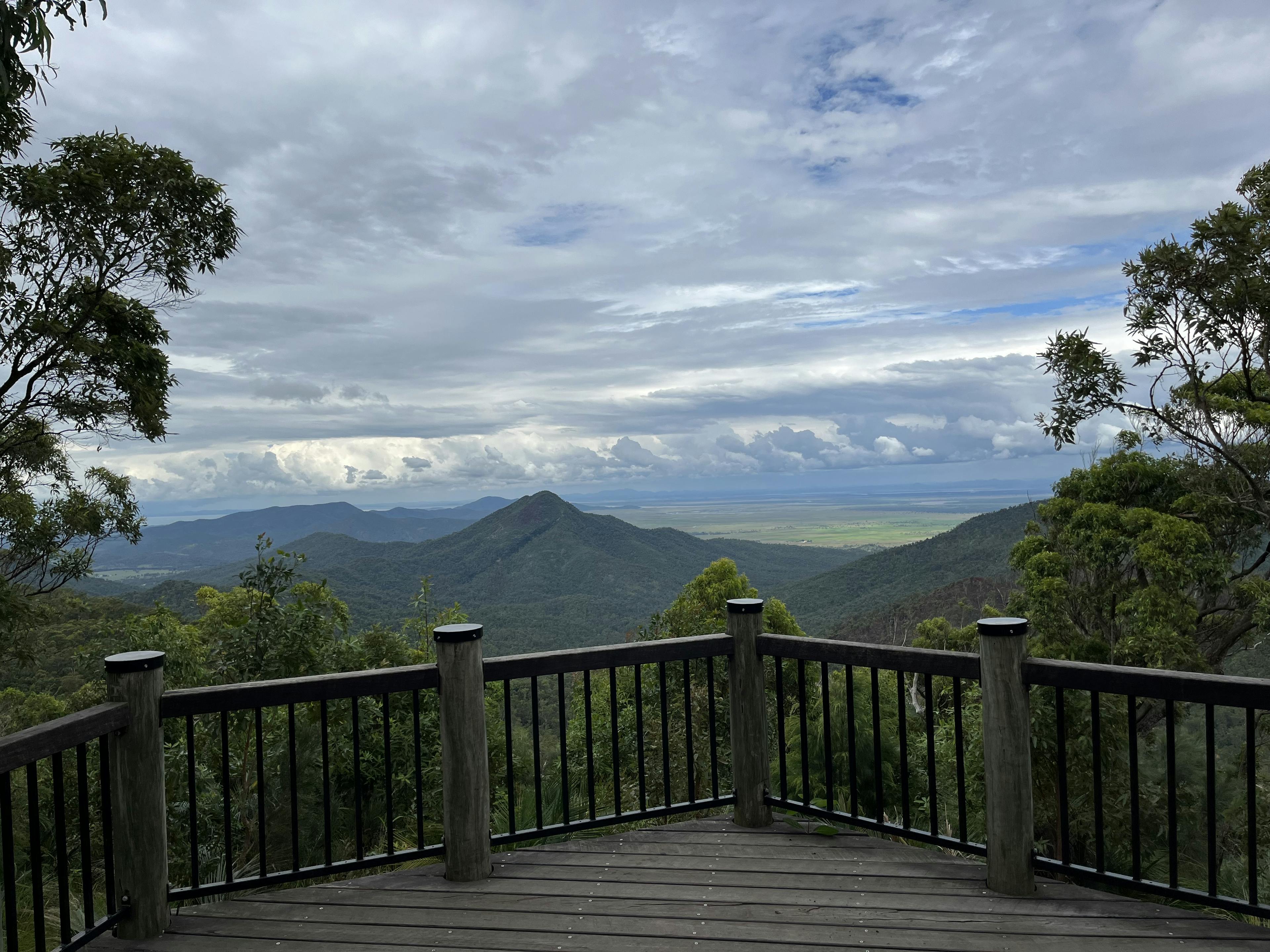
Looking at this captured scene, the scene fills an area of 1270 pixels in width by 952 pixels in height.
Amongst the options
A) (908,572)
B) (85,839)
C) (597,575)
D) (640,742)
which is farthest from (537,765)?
(597,575)

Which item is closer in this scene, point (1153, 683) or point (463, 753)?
point (1153, 683)

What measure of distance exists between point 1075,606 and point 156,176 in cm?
1430

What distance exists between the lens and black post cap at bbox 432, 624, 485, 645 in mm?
3199

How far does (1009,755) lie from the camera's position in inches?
115

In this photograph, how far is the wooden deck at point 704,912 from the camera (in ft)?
8.60

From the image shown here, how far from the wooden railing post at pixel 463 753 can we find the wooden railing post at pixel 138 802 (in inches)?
40.6

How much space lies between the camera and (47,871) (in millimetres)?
9016

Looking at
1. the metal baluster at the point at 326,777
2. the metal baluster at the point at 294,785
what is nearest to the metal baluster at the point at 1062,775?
the metal baluster at the point at 326,777

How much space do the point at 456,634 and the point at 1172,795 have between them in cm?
265

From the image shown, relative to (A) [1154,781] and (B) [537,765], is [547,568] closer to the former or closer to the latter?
(A) [1154,781]

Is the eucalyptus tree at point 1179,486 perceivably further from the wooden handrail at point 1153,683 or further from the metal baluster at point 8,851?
A: the metal baluster at point 8,851

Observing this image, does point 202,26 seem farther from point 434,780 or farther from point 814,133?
point 434,780

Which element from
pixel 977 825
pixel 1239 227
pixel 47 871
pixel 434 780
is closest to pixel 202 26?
pixel 47 871

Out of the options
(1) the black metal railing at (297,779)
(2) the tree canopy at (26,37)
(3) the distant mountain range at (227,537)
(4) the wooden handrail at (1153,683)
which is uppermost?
(2) the tree canopy at (26,37)
